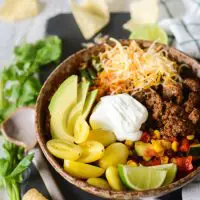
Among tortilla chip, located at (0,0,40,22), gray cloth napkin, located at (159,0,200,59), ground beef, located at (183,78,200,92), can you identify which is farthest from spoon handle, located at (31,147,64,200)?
tortilla chip, located at (0,0,40,22)

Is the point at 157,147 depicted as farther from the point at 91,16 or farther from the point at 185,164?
the point at 91,16

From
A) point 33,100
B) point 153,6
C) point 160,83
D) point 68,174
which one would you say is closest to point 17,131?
point 33,100

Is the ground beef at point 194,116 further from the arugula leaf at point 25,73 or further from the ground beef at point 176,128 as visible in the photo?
the arugula leaf at point 25,73

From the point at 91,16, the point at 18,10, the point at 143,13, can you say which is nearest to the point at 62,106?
the point at 91,16

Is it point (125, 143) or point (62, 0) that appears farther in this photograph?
point (62, 0)

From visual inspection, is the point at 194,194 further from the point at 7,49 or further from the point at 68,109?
the point at 7,49

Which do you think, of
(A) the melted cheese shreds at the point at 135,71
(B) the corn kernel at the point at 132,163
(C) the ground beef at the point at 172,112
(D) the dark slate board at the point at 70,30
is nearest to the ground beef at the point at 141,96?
(A) the melted cheese shreds at the point at 135,71

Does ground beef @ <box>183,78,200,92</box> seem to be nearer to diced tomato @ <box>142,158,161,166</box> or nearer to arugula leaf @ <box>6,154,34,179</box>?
diced tomato @ <box>142,158,161,166</box>
